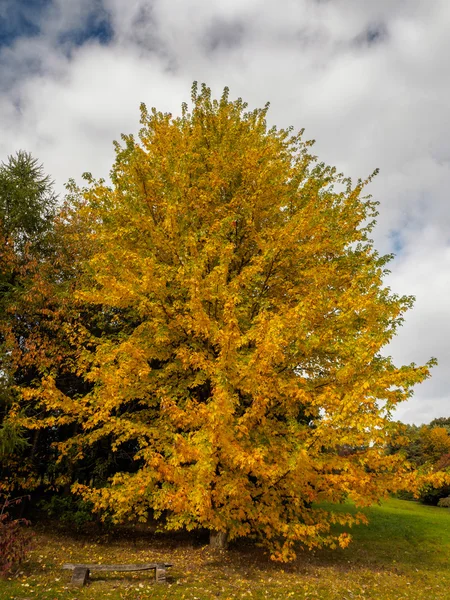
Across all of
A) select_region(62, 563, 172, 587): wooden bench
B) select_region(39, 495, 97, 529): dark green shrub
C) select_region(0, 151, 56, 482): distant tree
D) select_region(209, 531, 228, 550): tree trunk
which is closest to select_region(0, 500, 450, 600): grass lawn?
select_region(62, 563, 172, 587): wooden bench

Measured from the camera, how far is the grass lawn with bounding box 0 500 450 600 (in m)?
6.48

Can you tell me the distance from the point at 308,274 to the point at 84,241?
8.39 meters

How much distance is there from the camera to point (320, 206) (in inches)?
377

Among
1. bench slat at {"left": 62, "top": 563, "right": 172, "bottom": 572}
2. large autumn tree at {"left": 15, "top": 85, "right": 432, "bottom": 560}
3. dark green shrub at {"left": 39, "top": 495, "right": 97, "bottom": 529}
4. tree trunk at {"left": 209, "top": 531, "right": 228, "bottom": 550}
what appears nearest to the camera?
large autumn tree at {"left": 15, "top": 85, "right": 432, "bottom": 560}

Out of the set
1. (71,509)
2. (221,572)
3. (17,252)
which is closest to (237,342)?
(221,572)

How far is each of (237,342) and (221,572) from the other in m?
4.90

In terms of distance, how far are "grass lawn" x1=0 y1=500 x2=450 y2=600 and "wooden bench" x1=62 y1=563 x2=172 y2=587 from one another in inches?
5.8

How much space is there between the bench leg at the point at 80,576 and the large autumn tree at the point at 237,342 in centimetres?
115

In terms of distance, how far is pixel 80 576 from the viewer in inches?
262

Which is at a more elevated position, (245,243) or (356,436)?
(245,243)

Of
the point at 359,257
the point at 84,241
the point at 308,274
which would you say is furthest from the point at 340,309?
the point at 84,241

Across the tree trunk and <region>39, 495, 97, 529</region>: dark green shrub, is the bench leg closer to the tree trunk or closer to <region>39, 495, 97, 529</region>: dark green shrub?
the tree trunk

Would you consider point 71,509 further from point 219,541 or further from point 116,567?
point 219,541

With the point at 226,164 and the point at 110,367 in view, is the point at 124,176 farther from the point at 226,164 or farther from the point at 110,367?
the point at 110,367
